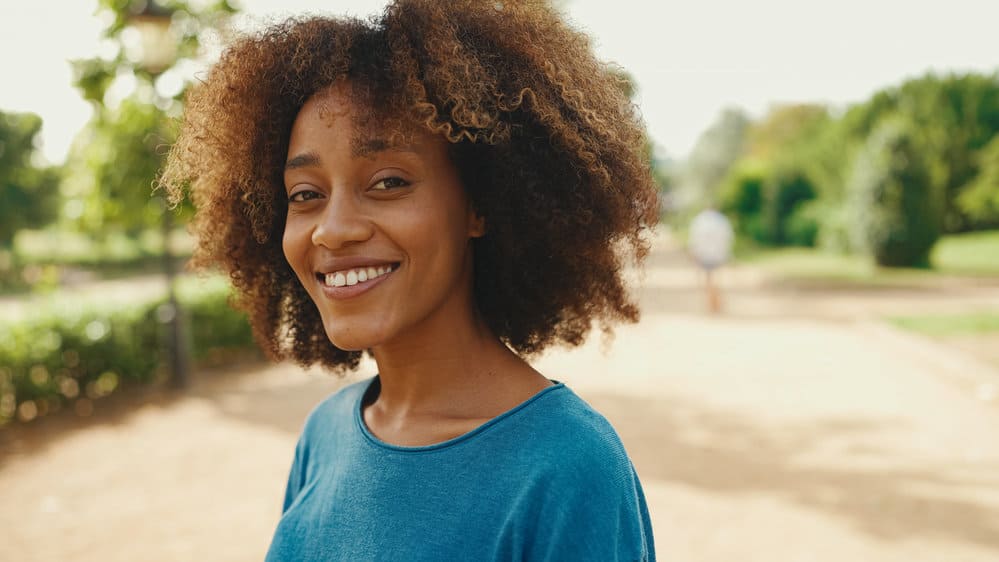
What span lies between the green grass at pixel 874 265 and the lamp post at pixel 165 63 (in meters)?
13.2

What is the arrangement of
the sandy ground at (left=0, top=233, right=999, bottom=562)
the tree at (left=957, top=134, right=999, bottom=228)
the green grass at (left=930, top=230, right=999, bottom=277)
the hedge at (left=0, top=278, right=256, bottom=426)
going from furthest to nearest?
the tree at (left=957, top=134, right=999, bottom=228), the green grass at (left=930, top=230, right=999, bottom=277), the hedge at (left=0, top=278, right=256, bottom=426), the sandy ground at (left=0, top=233, right=999, bottom=562)

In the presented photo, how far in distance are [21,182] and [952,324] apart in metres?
41.2

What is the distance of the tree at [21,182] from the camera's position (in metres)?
37.7

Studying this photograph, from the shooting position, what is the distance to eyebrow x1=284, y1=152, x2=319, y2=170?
1.43 metres

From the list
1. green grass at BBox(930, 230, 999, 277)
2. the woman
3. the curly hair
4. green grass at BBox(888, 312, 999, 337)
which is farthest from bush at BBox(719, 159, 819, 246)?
the woman

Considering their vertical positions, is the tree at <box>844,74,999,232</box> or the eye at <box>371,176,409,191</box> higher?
the tree at <box>844,74,999,232</box>

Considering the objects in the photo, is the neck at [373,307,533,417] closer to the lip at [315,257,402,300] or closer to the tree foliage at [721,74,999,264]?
the lip at [315,257,402,300]

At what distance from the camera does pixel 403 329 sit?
1.43 m

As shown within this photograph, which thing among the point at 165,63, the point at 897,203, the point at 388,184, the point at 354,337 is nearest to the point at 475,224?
the point at 388,184

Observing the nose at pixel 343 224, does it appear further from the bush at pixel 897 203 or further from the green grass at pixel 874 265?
the bush at pixel 897 203

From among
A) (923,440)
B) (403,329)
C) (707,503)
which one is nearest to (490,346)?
(403,329)

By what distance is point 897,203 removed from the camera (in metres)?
17.9

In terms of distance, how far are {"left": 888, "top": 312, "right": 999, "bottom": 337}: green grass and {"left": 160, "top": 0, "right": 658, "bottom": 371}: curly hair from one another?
9.97m

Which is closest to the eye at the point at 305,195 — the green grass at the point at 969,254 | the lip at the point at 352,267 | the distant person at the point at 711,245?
the lip at the point at 352,267
